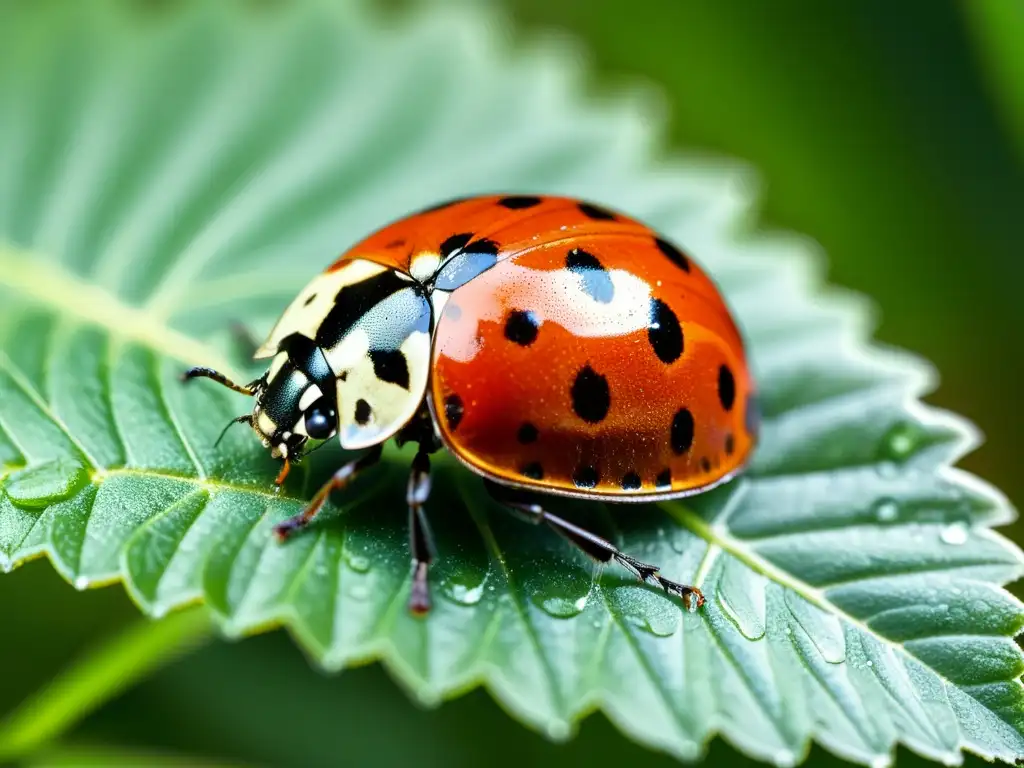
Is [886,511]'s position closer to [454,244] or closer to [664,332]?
[664,332]

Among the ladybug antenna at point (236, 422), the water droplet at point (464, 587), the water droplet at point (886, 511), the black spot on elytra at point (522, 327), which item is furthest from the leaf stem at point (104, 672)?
the water droplet at point (886, 511)

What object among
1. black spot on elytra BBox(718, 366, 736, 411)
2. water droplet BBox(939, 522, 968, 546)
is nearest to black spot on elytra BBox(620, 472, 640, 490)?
black spot on elytra BBox(718, 366, 736, 411)

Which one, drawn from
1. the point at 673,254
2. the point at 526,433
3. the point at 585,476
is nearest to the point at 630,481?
the point at 585,476

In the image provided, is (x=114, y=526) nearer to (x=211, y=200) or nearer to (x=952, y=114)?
(x=211, y=200)

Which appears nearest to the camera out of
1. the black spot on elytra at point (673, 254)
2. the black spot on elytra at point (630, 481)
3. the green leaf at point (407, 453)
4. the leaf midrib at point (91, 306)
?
the green leaf at point (407, 453)

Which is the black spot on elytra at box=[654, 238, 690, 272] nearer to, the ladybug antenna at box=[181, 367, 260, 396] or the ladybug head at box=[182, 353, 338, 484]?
the ladybug head at box=[182, 353, 338, 484]

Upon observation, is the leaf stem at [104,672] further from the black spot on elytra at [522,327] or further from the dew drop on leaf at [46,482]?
the black spot on elytra at [522,327]

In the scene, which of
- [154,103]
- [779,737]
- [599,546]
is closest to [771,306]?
[599,546]
